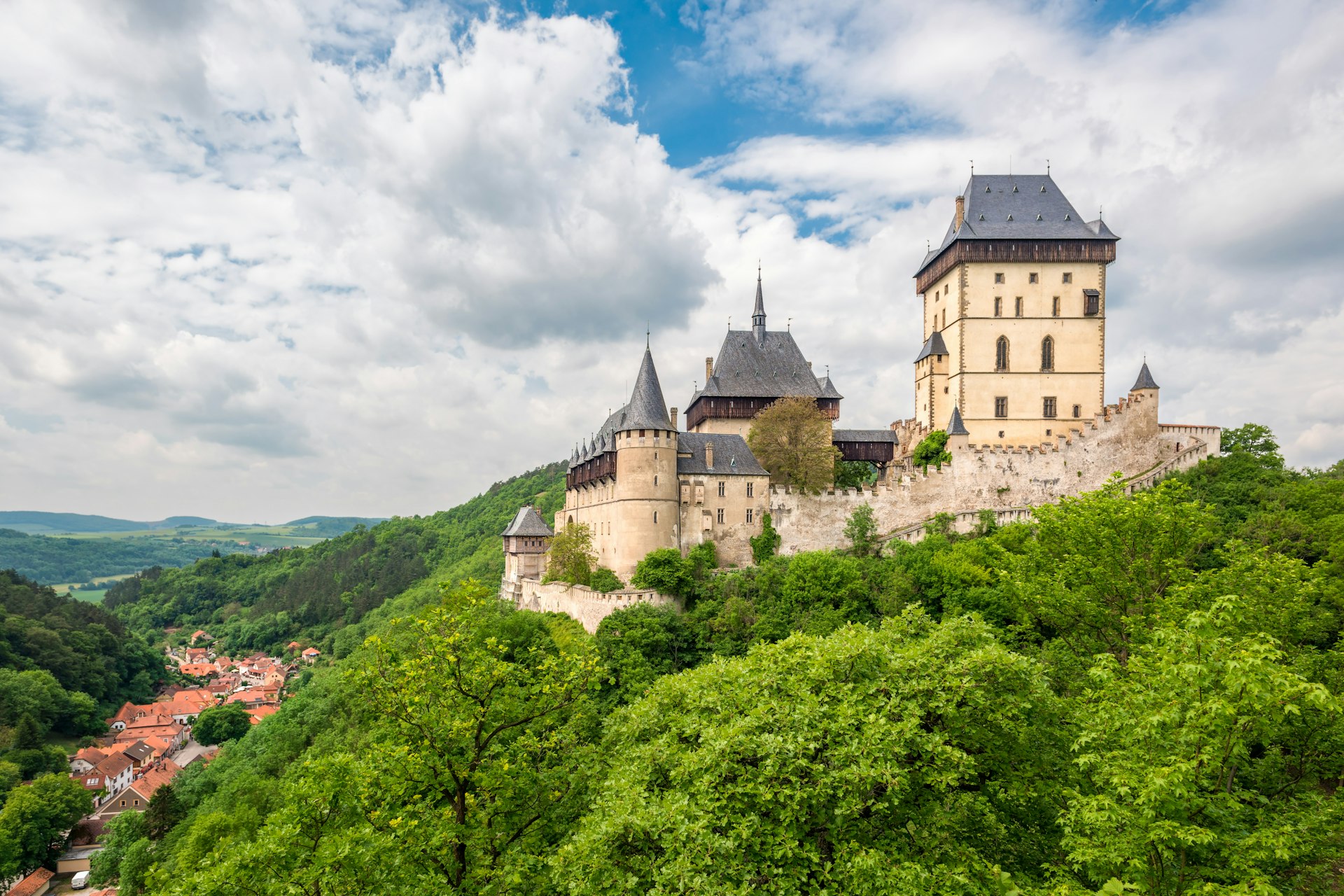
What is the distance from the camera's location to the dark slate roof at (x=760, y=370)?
45.5 meters

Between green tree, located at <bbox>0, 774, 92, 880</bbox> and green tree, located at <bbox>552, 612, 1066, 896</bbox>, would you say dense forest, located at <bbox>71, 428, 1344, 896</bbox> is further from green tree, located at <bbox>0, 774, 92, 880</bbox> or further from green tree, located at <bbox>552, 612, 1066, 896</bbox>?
green tree, located at <bbox>0, 774, 92, 880</bbox>

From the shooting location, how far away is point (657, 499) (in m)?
38.3

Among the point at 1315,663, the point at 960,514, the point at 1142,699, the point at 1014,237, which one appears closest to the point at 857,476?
the point at 960,514

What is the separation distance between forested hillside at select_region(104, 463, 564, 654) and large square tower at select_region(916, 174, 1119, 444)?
178 ft

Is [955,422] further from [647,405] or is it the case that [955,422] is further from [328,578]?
[328,578]

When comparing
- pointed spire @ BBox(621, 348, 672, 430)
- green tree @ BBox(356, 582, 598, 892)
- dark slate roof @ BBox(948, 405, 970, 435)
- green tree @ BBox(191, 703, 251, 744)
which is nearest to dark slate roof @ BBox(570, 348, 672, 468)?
pointed spire @ BBox(621, 348, 672, 430)

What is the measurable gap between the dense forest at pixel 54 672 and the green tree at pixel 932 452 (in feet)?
208

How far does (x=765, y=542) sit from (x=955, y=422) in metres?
12.3

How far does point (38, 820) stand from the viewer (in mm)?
47844

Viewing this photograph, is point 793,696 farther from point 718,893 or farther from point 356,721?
point 356,721

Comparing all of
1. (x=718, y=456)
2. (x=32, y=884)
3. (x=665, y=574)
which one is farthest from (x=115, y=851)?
(x=718, y=456)

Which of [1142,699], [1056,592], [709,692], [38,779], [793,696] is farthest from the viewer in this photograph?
[38,779]

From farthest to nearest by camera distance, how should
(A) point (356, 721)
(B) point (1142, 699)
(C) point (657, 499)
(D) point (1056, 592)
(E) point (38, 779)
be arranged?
(E) point (38, 779) → (A) point (356, 721) → (C) point (657, 499) → (D) point (1056, 592) → (B) point (1142, 699)

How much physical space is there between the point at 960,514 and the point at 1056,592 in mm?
19989
